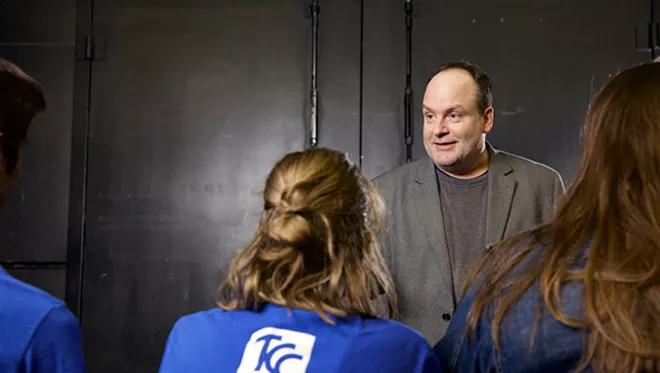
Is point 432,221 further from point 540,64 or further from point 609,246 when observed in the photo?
point 609,246

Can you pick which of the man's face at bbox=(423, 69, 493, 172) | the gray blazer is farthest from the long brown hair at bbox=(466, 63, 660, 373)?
the man's face at bbox=(423, 69, 493, 172)

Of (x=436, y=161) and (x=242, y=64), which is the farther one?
(x=242, y=64)

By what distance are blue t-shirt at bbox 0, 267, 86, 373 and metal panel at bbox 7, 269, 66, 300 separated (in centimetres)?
188

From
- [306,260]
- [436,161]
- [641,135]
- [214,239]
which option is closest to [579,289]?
[641,135]

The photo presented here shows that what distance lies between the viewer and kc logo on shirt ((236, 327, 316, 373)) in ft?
3.33

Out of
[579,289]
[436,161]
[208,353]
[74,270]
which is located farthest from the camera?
[74,270]

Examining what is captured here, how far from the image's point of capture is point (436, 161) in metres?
2.11

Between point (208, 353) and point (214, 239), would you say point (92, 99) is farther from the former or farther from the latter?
point (208, 353)

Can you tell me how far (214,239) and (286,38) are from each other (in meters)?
0.84

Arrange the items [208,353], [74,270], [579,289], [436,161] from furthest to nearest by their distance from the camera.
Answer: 1. [74,270]
2. [436,161]
3. [208,353]
4. [579,289]

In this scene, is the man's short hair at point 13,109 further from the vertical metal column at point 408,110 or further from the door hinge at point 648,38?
the door hinge at point 648,38

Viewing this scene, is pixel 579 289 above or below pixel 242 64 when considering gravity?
below

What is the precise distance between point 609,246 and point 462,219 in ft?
4.08

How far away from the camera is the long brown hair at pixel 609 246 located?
0.83 metres
